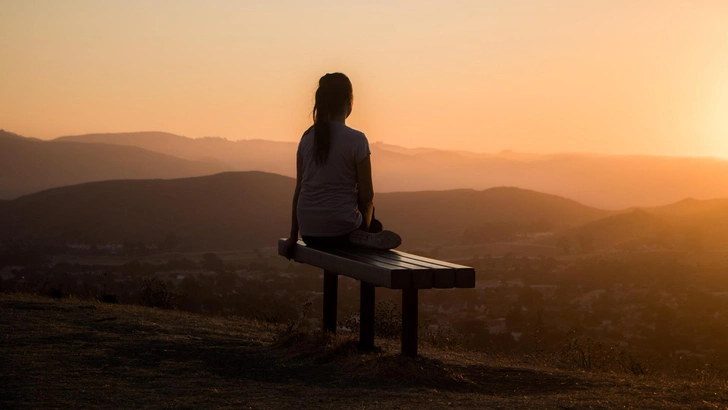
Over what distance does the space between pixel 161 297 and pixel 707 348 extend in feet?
37.5

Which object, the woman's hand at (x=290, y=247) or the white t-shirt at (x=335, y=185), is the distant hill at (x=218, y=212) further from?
the white t-shirt at (x=335, y=185)

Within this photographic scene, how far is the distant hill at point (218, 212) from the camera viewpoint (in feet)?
255

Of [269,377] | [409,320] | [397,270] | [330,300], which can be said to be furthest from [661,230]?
[397,270]

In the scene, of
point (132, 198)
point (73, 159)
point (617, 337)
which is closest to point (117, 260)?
point (132, 198)

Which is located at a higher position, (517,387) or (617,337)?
(517,387)

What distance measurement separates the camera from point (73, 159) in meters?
150

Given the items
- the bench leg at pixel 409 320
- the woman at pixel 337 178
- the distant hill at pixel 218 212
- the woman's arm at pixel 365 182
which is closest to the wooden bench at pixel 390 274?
the bench leg at pixel 409 320

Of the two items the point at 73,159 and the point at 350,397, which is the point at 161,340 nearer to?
the point at 350,397

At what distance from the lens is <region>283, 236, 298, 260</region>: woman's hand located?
24.0 feet

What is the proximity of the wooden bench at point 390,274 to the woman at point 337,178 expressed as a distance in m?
0.16

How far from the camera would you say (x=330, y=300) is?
294 inches

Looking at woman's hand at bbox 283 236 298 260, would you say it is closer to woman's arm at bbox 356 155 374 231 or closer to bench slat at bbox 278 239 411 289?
bench slat at bbox 278 239 411 289

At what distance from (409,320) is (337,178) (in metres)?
1.44

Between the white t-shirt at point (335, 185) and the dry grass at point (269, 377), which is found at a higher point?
the white t-shirt at point (335, 185)
